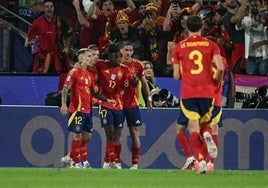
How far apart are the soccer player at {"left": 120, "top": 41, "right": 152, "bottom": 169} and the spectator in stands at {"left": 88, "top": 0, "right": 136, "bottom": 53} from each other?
7.60ft

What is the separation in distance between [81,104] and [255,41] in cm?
543

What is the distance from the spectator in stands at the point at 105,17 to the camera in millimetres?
22594

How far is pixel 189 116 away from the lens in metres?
15.5

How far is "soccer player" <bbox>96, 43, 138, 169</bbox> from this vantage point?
19.5 meters

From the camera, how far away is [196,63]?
50.8 ft

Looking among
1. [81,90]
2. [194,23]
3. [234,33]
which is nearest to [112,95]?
[81,90]

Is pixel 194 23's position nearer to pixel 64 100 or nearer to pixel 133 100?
pixel 64 100

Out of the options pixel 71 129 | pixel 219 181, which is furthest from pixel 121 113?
pixel 219 181

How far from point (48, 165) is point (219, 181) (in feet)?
25.9

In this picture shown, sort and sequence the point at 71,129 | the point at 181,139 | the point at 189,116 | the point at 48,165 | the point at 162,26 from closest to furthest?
the point at 189,116 → the point at 181,139 → the point at 71,129 → the point at 48,165 → the point at 162,26

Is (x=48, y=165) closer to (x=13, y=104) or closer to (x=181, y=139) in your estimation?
(x=13, y=104)

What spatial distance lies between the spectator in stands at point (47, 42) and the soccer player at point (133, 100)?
3.25 meters

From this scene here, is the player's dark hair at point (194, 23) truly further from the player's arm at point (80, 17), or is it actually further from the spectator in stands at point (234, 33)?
the spectator in stands at point (234, 33)

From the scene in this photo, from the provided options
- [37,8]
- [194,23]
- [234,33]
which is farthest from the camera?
[37,8]
